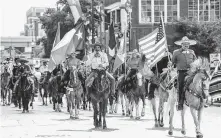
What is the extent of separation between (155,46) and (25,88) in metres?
7.10

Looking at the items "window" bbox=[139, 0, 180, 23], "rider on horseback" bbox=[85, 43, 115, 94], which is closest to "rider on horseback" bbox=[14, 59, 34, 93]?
"rider on horseback" bbox=[85, 43, 115, 94]

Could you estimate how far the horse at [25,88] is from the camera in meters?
22.3

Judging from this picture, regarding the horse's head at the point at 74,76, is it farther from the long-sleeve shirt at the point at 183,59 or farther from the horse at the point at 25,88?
the long-sleeve shirt at the point at 183,59

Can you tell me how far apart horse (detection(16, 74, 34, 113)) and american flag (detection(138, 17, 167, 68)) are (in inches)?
226

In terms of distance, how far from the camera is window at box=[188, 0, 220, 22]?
45.8 metres

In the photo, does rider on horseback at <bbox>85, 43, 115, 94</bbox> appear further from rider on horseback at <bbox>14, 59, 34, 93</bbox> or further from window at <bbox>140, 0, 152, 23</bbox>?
window at <bbox>140, 0, 152, 23</bbox>

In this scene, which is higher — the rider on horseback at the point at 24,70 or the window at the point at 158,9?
the window at the point at 158,9

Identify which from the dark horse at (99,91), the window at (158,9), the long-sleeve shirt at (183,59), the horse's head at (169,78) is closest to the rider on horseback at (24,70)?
the dark horse at (99,91)

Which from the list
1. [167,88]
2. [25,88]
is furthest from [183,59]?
[25,88]

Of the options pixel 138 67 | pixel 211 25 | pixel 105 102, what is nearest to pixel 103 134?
pixel 105 102

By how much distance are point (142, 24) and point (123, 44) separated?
23374 mm

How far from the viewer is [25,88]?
73.4ft

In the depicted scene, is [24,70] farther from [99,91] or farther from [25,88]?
[99,91]

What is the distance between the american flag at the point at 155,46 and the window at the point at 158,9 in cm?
2722
